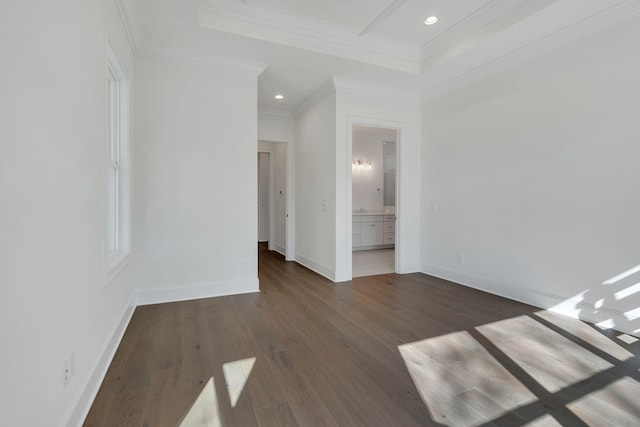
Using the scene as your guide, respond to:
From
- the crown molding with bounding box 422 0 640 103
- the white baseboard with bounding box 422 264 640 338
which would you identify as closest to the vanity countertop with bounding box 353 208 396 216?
the white baseboard with bounding box 422 264 640 338

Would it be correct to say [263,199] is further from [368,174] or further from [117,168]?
[117,168]

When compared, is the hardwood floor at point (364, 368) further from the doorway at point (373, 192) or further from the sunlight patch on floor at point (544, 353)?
the doorway at point (373, 192)

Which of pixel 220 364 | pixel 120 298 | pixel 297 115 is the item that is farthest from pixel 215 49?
pixel 220 364

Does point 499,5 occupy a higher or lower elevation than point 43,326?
higher

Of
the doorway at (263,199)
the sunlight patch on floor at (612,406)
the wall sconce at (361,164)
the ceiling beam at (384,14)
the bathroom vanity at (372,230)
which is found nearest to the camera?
the sunlight patch on floor at (612,406)

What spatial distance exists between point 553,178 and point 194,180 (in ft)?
12.7

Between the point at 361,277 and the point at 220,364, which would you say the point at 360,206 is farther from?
the point at 220,364

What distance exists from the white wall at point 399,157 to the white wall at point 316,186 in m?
0.10

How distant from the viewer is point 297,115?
5457mm

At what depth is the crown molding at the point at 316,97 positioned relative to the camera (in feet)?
13.7

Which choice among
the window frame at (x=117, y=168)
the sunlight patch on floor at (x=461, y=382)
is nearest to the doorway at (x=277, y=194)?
the window frame at (x=117, y=168)

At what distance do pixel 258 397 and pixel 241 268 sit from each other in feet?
6.82

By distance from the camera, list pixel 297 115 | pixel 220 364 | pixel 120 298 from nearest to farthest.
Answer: pixel 220 364 → pixel 120 298 → pixel 297 115

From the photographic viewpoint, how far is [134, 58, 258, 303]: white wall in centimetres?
325
